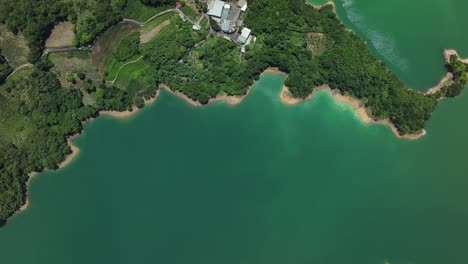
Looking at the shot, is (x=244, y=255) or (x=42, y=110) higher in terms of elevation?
(x=42, y=110)

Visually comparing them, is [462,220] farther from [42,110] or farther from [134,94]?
[42,110]

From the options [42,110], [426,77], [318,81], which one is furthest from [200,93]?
[426,77]

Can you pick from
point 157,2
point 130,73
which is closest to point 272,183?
point 130,73

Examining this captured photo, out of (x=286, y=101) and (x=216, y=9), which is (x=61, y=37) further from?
(x=286, y=101)

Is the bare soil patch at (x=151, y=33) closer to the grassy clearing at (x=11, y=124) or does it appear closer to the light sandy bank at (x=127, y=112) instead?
the light sandy bank at (x=127, y=112)

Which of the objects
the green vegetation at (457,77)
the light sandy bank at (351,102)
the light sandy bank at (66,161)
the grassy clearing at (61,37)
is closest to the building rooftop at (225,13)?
the light sandy bank at (351,102)

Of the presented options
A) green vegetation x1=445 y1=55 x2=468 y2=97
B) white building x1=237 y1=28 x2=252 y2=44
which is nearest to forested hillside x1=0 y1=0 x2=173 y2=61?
white building x1=237 y1=28 x2=252 y2=44
